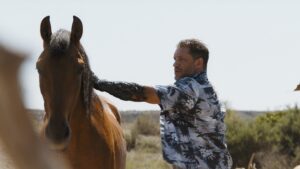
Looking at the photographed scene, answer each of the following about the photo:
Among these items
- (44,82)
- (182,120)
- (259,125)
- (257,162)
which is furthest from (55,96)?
(259,125)

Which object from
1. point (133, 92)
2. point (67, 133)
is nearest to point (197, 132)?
point (133, 92)

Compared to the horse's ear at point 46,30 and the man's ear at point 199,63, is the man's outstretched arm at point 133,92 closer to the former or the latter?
the man's ear at point 199,63

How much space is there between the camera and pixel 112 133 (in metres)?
5.64

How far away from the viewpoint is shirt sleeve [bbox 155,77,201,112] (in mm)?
4061

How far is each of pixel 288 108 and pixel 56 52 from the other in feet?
79.2

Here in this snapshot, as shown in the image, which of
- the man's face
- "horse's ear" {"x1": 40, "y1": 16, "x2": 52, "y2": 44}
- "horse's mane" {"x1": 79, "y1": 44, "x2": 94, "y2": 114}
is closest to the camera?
the man's face

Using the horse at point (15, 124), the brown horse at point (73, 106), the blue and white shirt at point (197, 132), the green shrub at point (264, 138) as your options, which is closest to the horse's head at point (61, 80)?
the brown horse at point (73, 106)

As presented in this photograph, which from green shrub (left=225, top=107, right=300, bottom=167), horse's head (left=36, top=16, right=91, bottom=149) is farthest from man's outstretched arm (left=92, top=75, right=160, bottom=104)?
green shrub (left=225, top=107, right=300, bottom=167)

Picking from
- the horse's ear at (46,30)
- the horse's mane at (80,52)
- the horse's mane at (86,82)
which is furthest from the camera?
the horse's ear at (46,30)

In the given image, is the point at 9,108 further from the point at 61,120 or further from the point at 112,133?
the point at 112,133

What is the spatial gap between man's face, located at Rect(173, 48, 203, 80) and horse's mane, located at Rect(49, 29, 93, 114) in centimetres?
68

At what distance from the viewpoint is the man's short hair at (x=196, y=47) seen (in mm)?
4367

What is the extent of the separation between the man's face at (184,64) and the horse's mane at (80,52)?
2.22ft

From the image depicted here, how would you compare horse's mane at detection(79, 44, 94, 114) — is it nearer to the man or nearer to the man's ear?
the man
